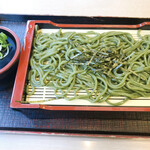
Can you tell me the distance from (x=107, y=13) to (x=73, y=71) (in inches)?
51.8

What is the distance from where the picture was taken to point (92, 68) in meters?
1.48

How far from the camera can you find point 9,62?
1497 millimetres

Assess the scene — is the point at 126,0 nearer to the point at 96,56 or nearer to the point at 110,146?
the point at 96,56

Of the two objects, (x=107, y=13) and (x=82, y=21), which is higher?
(x=107, y=13)

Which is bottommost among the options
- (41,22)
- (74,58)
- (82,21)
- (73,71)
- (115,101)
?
(115,101)

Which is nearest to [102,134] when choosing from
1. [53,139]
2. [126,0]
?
[53,139]

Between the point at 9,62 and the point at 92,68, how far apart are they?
80cm

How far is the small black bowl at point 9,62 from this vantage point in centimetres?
148

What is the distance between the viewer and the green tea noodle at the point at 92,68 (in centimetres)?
143

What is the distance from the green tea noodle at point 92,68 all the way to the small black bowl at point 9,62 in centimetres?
17

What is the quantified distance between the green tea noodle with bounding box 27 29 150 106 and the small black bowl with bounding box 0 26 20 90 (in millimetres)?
171

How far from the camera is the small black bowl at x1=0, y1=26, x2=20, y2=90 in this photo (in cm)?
148

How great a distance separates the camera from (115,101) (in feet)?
4.67

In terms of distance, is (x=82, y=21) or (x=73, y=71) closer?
(x=73, y=71)
